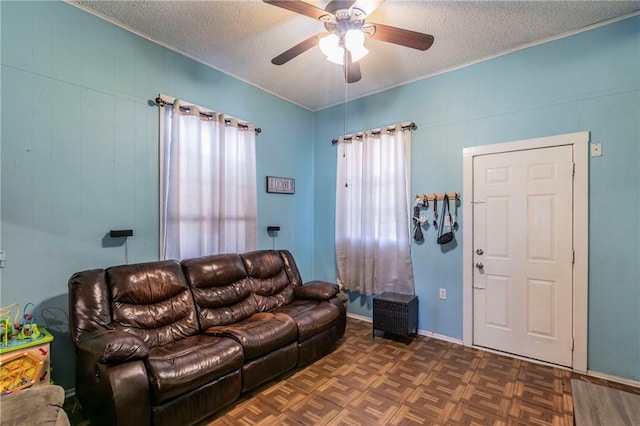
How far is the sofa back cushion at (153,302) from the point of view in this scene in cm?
218

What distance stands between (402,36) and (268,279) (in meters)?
2.52

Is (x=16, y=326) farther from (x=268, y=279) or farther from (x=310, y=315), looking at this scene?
(x=310, y=315)

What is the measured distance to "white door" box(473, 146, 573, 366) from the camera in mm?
2717

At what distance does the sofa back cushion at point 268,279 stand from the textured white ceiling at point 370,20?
6.86ft

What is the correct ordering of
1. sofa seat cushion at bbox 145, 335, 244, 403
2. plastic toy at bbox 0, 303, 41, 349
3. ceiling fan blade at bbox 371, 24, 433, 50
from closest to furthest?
sofa seat cushion at bbox 145, 335, 244, 403 → plastic toy at bbox 0, 303, 41, 349 → ceiling fan blade at bbox 371, 24, 433, 50

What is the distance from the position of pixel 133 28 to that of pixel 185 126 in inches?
34.9

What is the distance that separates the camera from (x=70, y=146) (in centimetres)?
231

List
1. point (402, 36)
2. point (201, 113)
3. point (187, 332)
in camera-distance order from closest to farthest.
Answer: point (402, 36) → point (187, 332) → point (201, 113)

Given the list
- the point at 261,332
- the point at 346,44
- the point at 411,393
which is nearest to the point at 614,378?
the point at 411,393

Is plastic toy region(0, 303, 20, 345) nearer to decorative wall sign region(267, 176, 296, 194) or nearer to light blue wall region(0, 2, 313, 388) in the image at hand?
light blue wall region(0, 2, 313, 388)

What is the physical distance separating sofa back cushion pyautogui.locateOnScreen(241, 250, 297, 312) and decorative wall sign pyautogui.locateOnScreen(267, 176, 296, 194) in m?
0.94

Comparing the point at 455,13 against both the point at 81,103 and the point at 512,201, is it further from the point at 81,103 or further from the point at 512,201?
the point at 81,103

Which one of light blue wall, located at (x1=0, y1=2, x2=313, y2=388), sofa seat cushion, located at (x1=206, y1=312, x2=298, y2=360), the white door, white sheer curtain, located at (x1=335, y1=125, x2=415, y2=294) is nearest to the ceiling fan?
light blue wall, located at (x1=0, y1=2, x2=313, y2=388)

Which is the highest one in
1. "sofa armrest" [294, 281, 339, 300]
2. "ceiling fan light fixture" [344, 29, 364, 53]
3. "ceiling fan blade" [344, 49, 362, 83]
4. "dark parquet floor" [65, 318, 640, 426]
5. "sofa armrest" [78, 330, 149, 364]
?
→ "ceiling fan light fixture" [344, 29, 364, 53]
